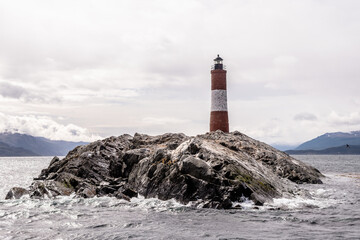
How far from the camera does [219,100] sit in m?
56.7

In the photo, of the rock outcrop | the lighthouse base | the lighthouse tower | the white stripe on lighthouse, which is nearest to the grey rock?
the rock outcrop

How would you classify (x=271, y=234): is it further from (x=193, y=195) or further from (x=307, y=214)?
(x=193, y=195)

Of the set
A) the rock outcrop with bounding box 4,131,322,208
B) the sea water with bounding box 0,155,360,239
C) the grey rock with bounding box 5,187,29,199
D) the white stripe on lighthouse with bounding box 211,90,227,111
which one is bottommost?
the sea water with bounding box 0,155,360,239

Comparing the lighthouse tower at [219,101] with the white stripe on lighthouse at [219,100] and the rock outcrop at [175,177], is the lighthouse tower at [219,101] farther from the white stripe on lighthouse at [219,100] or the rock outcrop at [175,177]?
the rock outcrop at [175,177]

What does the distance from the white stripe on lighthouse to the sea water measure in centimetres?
3167

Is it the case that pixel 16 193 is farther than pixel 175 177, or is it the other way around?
pixel 16 193

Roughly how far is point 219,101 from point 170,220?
39.1 metres

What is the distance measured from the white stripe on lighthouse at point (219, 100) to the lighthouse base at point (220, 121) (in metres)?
0.72

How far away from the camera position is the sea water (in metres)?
16.2

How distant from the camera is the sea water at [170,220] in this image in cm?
1619

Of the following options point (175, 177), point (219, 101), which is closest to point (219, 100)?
point (219, 101)

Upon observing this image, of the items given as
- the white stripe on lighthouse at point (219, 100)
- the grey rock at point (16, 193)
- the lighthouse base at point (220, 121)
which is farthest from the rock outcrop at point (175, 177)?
the white stripe on lighthouse at point (219, 100)

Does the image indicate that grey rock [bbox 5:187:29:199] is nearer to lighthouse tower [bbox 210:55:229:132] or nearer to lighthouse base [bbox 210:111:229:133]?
lighthouse base [bbox 210:111:229:133]

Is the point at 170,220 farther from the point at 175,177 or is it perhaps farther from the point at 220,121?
the point at 220,121
